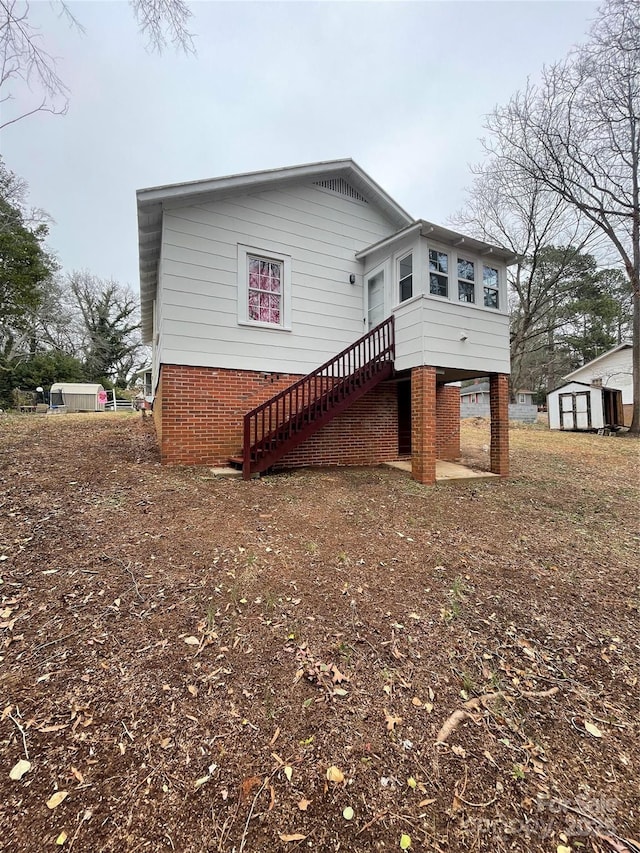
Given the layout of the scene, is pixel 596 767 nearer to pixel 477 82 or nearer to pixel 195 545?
pixel 195 545

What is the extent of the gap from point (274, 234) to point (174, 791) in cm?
864

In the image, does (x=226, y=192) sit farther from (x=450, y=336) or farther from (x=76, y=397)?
(x=76, y=397)

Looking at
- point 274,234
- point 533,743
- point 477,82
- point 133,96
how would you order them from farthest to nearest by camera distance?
point 477,82
point 274,234
point 133,96
point 533,743

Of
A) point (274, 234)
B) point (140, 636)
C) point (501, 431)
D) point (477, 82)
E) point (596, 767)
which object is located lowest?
point (596, 767)

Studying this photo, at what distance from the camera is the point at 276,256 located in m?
7.92

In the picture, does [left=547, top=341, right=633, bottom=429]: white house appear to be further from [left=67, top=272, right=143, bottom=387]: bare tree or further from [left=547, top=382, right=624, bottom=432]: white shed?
[left=67, top=272, right=143, bottom=387]: bare tree

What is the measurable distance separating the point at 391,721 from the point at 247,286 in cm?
746

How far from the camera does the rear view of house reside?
691 cm

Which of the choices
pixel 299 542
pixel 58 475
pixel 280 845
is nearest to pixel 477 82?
pixel 299 542

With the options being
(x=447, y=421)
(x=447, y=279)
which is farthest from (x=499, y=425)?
(x=447, y=279)

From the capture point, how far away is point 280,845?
4.71ft

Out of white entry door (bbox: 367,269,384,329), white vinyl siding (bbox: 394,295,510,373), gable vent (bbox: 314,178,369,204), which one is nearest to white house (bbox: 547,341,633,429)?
white vinyl siding (bbox: 394,295,510,373)

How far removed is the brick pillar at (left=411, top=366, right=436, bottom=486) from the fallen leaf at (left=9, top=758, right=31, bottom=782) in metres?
6.39

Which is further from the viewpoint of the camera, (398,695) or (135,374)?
(135,374)
